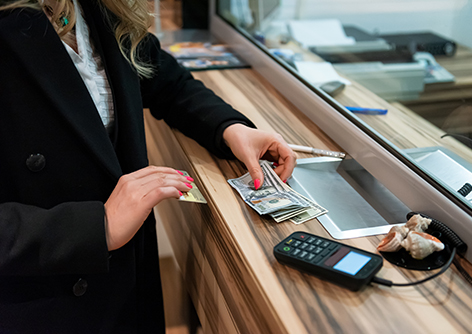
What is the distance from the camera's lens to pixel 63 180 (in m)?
0.77

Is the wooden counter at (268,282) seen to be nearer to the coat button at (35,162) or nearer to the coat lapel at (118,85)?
the coat lapel at (118,85)

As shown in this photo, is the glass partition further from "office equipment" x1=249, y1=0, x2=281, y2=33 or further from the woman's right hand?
the woman's right hand

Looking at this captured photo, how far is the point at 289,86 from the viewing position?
1.32 m

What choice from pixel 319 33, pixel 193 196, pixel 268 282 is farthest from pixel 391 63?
pixel 268 282

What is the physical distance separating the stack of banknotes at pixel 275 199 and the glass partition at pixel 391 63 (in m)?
0.24

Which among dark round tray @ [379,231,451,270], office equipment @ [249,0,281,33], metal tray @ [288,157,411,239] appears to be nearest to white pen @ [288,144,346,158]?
metal tray @ [288,157,411,239]

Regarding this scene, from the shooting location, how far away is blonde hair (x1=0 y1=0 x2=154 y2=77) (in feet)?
2.47

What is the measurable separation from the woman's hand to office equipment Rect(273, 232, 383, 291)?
206 mm

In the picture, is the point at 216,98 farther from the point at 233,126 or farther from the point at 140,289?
the point at 140,289

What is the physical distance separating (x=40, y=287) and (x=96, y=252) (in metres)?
0.20

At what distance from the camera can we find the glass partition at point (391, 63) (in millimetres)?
974

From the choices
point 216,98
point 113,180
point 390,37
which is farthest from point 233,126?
point 390,37

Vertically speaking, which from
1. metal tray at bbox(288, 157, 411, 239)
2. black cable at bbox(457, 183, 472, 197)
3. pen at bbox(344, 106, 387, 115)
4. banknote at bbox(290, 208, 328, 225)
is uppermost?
black cable at bbox(457, 183, 472, 197)

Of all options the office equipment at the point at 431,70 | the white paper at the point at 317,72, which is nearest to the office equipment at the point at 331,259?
the white paper at the point at 317,72
